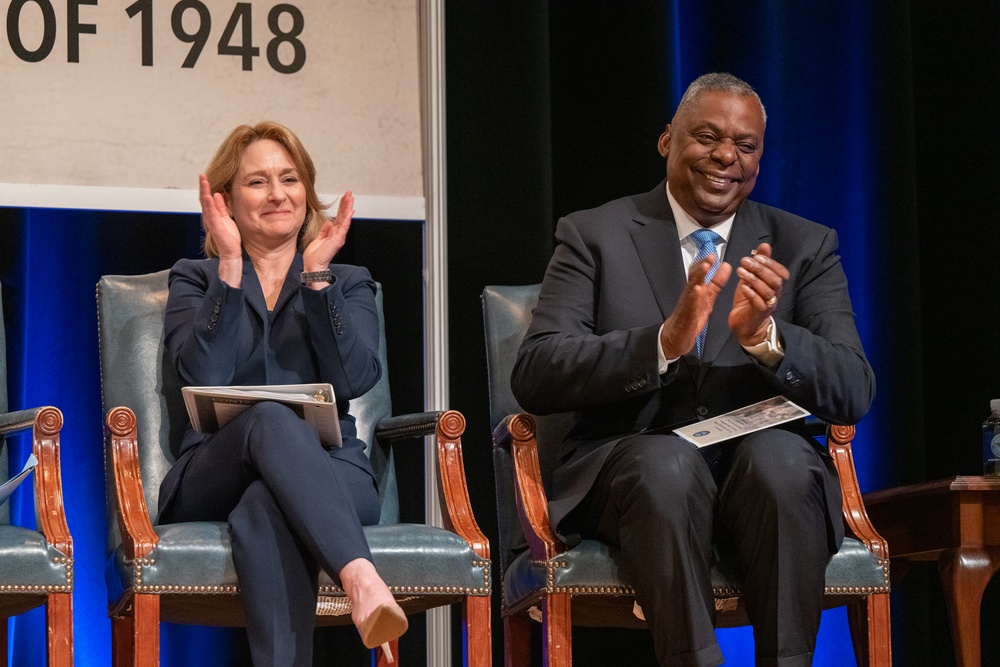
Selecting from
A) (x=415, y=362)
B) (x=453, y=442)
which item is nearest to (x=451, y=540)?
(x=453, y=442)

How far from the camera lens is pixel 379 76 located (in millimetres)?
3742

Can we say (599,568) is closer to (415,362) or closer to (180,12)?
(415,362)

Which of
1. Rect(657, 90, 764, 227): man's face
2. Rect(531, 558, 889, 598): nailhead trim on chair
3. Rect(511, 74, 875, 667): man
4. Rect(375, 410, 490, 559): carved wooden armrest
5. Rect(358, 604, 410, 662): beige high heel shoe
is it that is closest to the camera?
Rect(358, 604, 410, 662): beige high heel shoe

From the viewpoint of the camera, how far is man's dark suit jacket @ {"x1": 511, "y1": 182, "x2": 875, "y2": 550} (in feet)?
8.47

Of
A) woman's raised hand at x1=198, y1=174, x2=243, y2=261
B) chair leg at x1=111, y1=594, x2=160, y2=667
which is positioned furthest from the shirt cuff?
chair leg at x1=111, y1=594, x2=160, y2=667

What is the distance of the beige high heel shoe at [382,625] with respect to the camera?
7.45 ft

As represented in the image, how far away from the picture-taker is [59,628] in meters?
2.46

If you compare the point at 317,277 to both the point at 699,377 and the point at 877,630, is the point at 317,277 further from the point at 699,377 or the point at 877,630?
the point at 877,630

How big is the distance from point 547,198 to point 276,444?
Result: 1419 mm

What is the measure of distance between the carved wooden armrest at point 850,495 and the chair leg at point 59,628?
1.49 metres

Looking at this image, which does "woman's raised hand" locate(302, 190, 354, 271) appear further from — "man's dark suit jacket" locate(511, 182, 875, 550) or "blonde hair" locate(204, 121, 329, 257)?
"man's dark suit jacket" locate(511, 182, 875, 550)

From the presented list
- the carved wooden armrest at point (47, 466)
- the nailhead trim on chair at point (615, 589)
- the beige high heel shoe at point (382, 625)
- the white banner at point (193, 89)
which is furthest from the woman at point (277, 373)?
the white banner at point (193, 89)

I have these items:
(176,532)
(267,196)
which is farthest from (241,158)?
(176,532)

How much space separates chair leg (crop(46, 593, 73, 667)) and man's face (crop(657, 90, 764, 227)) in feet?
4.86
